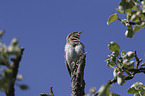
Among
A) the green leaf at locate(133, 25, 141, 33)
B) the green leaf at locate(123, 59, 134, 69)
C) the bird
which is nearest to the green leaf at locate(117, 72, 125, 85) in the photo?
the green leaf at locate(123, 59, 134, 69)

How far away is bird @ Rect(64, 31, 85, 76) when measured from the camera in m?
3.98

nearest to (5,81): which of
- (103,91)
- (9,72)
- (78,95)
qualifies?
(9,72)

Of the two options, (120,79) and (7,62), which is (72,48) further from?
(7,62)

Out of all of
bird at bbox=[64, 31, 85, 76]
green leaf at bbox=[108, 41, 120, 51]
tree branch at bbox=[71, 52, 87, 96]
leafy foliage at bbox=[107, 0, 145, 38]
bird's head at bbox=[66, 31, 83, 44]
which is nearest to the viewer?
leafy foliage at bbox=[107, 0, 145, 38]

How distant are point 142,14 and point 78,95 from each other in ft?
4.29

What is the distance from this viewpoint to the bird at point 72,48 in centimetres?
398

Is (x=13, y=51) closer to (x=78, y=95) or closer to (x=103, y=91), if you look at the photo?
(x=103, y=91)

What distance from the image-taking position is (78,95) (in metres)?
2.34

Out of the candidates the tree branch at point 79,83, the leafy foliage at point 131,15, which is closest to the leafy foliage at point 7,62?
the leafy foliage at point 131,15

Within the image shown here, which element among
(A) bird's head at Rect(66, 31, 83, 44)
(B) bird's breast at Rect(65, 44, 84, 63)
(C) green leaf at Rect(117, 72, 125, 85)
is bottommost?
(C) green leaf at Rect(117, 72, 125, 85)

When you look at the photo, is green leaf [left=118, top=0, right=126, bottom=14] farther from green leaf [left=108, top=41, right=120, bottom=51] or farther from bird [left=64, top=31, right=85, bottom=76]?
bird [left=64, top=31, right=85, bottom=76]

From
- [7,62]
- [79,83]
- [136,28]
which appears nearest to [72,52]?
[79,83]

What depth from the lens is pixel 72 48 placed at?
427 centimetres

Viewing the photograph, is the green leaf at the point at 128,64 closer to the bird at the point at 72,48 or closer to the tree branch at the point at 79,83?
the tree branch at the point at 79,83
